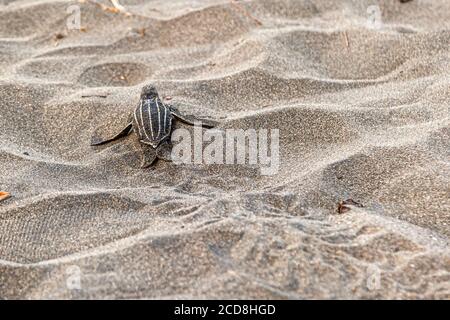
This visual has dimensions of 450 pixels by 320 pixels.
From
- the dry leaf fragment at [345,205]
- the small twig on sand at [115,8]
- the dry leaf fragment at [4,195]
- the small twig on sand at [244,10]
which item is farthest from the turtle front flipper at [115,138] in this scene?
the small twig on sand at [115,8]

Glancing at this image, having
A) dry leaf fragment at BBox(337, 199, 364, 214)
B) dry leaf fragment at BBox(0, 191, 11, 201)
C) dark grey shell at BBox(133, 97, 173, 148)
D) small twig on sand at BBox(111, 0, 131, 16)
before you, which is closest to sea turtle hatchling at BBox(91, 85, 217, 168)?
dark grey shell at BBox(133, 97, 173, 148)

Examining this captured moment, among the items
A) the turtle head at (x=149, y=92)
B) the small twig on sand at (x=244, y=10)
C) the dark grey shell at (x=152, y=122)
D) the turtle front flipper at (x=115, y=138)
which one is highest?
the small twig on sand at (x=244, y=10)

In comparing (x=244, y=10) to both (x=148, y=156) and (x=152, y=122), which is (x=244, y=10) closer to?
(x=152, y=122)

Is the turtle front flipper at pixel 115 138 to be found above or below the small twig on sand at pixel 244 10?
below

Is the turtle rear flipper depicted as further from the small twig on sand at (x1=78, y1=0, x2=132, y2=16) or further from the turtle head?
the small twig on sand at (x1=78, y1=0, x2=132, y2=16)

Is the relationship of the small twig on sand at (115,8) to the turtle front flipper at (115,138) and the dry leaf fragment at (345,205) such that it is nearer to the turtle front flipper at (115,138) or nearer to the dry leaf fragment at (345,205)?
the turtle front flipper at (115,138)

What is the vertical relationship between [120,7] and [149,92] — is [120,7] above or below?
above

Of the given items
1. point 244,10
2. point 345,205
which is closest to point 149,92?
point 345,205
